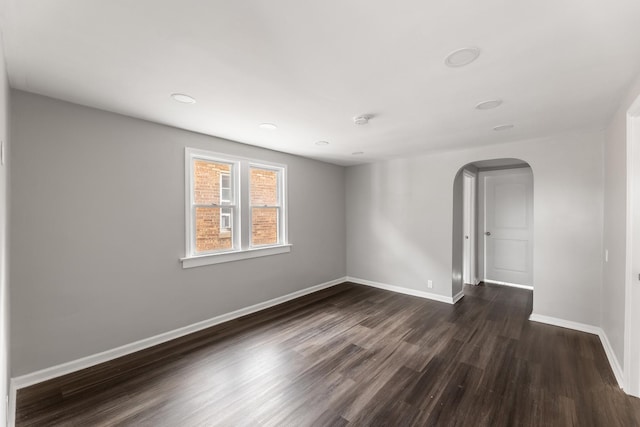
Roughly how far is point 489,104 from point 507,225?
367 cm

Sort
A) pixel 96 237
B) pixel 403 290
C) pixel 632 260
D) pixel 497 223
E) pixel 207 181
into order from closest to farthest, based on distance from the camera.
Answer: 1. pixel 632 260
2. pixel 96 237
3. pixel 207 181
4. pixel 403 290
5. pixel 497 223

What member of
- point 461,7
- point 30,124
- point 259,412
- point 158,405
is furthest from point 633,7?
point 30,124

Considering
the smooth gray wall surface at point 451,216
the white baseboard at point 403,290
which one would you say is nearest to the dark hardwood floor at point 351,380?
the smooth gray wall surface at point 451,216

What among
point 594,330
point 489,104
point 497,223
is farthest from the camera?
point 497,223

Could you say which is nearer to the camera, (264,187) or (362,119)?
(362,119)

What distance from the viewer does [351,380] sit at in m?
2.29

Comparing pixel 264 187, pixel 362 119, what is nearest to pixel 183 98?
pixel 362 119

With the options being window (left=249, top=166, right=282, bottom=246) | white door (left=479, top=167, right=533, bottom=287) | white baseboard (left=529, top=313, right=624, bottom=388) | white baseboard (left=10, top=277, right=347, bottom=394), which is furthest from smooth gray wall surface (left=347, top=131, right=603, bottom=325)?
white baseboard (left=10, top=277, right=347, bottom=394)

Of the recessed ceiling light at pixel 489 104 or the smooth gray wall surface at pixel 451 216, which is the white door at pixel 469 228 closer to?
the smooth gray wall surface at pixel 451 216

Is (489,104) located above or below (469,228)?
above

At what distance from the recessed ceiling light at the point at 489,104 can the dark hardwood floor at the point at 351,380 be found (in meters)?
2.44

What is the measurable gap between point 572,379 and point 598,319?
1395 mm

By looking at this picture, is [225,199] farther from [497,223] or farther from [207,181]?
[497,223]

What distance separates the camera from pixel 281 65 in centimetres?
175
